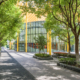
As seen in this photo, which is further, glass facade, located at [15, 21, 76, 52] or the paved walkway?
glass facade, located at [15, 21, 76, 52]

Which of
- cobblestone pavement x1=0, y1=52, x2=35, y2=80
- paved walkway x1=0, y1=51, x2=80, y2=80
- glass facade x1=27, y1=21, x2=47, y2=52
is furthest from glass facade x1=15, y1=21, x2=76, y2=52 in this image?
cobblestone pavement x1=0, y1=52, x2=35, y2=80

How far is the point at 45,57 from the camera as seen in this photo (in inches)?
724

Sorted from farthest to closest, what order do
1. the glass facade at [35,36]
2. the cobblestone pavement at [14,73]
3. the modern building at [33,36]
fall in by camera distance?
the glass facade at [35,36] < the modern building at [33,36] < the cobblestone pavement at [14,73]

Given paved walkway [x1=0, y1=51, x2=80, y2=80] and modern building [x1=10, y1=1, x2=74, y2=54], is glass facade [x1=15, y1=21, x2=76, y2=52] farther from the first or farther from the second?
paved walkway [x1=0, y1=51, x2=80, y2=80]

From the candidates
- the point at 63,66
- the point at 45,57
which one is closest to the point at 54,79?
the point at 63,66

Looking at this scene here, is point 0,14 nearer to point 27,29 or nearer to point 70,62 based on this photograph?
point 70,62

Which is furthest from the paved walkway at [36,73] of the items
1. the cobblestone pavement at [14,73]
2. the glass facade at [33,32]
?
the glass facade at [33,32]

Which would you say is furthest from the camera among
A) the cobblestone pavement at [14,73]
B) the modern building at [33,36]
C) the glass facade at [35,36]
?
the glass facade at [35,36]

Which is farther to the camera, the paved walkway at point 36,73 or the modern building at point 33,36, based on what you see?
the modern building at point 33,36

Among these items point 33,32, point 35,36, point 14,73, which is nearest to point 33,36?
point 35,36

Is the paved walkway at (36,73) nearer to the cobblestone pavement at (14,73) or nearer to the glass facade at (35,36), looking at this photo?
the cobblestone pavement at (14,73)

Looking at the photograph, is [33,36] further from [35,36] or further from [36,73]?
[36,73]

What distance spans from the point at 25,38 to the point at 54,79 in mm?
33934

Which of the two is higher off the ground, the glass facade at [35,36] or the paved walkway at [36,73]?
the glass facade at [35,36]
